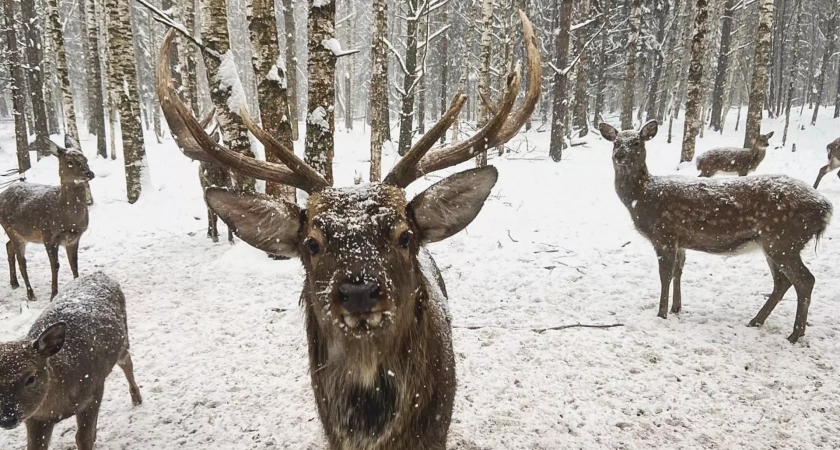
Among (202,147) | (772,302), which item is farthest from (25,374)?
(772,302)

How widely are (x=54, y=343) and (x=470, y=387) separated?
3487 millimetres

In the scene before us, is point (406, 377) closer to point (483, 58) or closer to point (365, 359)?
point (365, 359)

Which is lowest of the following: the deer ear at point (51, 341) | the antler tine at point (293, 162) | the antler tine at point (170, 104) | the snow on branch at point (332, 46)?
the deer ear at point (51, 341)

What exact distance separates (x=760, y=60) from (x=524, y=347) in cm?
1388

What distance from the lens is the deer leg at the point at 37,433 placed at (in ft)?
10.8

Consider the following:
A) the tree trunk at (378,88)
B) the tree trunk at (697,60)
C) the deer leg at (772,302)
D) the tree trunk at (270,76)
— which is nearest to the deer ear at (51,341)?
Result: the tree trunk at (270,76)

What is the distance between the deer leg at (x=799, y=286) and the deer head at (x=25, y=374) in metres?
7.07

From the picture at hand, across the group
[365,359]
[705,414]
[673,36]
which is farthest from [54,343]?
[673,36]

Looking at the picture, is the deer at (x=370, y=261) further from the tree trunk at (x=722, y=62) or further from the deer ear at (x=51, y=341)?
the tree trunk at (x=722, y=62)

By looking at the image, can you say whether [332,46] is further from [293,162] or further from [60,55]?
[60,55]

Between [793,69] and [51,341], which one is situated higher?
[793,69]

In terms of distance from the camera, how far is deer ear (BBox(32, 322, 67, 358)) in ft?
10.5

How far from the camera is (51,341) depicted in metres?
3.24

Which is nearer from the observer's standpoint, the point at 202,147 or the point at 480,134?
the point at 202,147
